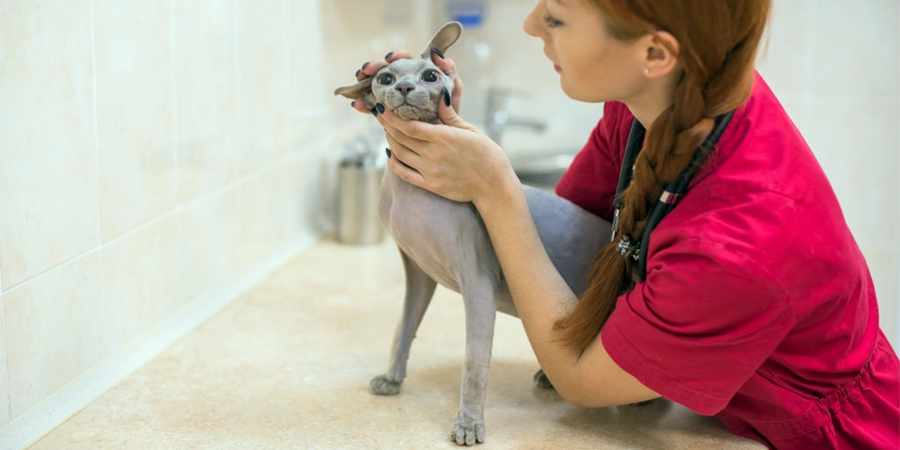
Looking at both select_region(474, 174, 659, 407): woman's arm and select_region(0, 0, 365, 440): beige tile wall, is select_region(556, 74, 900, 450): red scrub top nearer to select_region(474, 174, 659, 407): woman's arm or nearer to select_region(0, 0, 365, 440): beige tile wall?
select_region(474, 174, 659, 407): woman's arm

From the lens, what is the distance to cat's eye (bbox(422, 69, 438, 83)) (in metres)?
0.97

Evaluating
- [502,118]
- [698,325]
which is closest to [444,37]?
[698,325]

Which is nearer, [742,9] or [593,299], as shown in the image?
[742,9]

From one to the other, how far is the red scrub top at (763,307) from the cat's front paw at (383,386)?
278 mm

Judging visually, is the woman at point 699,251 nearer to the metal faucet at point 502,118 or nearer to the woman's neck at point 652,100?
the woman's neck at point 652,100

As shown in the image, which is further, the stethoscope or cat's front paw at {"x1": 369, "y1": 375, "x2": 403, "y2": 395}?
cat's front paw at {"x1": 369, "y1": 375, "x2": 403, "y2": 395}

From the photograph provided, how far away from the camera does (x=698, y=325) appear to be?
867mm

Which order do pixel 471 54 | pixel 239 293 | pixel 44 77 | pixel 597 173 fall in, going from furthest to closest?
1. pixel 471 54
2. pixel 239 293
3. pixel 597 173
4. pixel 44 77

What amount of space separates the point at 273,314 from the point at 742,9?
0.80 metres

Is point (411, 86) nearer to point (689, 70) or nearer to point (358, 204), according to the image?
point (689, 70)

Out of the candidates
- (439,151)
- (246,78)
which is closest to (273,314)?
(246,78)

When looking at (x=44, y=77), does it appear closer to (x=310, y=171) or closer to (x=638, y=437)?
(x=638, y=437)

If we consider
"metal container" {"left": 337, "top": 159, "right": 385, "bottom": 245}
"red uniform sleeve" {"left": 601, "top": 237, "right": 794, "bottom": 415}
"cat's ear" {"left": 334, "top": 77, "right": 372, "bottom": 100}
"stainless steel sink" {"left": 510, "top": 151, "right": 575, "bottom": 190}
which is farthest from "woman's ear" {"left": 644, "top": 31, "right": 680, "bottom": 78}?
"stainless steel sink" {"left": 510, "top": 151, "right": 575, "bottom": 190}

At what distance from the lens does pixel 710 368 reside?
887 millimetres
